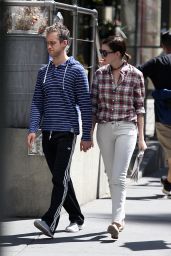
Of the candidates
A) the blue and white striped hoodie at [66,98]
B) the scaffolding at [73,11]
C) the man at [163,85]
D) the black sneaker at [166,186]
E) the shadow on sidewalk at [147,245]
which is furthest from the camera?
the black sneaker at [166,186]

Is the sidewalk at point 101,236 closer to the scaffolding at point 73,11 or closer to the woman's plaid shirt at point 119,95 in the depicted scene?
the woman's plaid shirt at point 119,95

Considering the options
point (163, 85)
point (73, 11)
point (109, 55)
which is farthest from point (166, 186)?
point (109, 55)

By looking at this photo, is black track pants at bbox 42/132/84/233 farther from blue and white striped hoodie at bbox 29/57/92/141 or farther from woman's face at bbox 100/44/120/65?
woman's face at bbox 100/44/120/65

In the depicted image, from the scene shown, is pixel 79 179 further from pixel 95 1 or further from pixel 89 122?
pixel 95 1

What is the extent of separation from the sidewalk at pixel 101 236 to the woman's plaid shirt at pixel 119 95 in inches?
40.6

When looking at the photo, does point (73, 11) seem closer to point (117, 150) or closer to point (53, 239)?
point (117, 150)

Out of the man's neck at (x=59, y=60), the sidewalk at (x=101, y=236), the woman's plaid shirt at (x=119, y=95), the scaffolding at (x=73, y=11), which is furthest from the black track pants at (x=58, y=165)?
the scaffolding at (x=73, y=11)

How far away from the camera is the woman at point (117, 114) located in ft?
18.2

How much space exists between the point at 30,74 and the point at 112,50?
1344 millimetres

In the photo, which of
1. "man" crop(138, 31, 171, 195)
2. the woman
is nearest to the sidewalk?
the woman

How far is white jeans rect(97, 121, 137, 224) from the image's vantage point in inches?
218

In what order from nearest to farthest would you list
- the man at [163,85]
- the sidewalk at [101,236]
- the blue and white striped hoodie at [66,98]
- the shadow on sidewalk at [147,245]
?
the sidewalk at [101,236]
the shadow on sidewalk at [147,245]
the blue and white striped hoodie at [66,98]
the man at [163,85]

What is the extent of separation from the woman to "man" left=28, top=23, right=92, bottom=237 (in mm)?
165

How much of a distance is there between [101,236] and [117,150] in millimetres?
835
